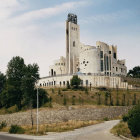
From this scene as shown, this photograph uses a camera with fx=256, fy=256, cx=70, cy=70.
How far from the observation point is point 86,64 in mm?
110375

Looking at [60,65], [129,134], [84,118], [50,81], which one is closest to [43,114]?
[84,118]

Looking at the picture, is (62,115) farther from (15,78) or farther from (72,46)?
(72,46)

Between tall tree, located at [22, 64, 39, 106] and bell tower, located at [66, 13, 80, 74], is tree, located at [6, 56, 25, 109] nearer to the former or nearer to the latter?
tall tree, located at [22, 64, 39, 106]

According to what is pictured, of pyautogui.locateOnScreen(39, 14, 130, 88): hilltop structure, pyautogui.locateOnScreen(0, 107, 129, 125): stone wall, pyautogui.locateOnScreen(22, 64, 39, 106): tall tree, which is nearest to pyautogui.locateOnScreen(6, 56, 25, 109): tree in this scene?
pyautogui.locateOnScreen(22, 64, 39, 106): tall tree

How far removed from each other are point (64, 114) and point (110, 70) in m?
58.7

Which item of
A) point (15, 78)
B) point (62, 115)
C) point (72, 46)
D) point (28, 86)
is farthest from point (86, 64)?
point (62, 115)

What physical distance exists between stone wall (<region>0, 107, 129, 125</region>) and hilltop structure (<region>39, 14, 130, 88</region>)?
110ft

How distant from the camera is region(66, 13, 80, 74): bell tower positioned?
400 ft

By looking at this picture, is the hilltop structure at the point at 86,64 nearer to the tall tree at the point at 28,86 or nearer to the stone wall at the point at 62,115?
the tall tree at the point at 28,86

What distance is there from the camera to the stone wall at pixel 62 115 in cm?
5588

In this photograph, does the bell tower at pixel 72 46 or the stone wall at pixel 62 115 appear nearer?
the stone wall at pixel 62 115

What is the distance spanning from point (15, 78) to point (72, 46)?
54836 mm

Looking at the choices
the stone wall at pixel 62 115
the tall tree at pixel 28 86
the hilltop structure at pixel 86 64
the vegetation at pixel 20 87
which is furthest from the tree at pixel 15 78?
the hilltop structure at pixel 86 64

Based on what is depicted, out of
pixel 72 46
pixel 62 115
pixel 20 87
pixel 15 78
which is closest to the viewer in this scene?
pixel 62 115
